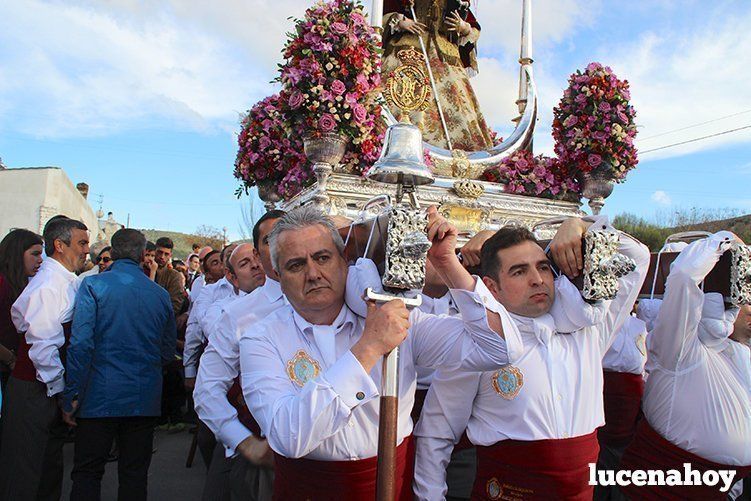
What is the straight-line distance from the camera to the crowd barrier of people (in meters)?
1.96

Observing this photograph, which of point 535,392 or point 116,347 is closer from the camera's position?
point 535,392

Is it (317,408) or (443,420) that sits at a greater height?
(317,408)

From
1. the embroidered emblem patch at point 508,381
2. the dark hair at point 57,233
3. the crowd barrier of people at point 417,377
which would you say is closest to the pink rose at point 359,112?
the crowd barrier of people at point 417,377

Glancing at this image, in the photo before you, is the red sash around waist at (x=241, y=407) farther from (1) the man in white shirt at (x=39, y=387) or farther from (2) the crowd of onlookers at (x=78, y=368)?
(1) the man in white shirt at (x=39, y=387)

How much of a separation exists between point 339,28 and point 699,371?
4.52 m

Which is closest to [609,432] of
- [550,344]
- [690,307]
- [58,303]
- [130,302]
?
[690,307]

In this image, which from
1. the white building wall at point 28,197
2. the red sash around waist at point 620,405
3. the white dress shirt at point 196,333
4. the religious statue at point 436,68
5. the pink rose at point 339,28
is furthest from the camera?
the white building wall at point 28,197

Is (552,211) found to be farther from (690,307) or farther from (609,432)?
(690,307)

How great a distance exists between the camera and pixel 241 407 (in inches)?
110

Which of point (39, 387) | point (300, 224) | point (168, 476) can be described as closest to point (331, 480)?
point (300, 224)

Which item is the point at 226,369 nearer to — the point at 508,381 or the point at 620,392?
the point at 508,381

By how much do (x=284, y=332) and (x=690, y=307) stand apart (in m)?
1.78

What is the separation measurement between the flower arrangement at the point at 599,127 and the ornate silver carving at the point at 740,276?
493 centimetres

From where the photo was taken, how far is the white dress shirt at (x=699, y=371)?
99.0 inches
